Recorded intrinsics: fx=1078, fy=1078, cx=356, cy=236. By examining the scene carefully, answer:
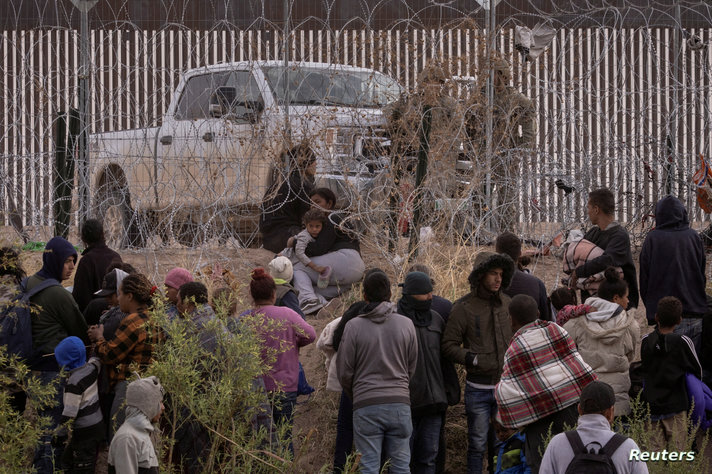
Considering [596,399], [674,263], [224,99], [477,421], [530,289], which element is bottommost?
[477,421]

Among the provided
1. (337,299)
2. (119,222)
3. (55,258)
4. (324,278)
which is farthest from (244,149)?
(55,258)

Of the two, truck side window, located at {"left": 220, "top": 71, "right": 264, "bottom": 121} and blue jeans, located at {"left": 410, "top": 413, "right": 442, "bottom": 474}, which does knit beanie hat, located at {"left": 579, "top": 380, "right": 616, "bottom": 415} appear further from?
truck side window, located at {"left": 220, "top": 71, "right": 264, "bottom": 121}

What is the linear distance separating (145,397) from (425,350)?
184 centimetres

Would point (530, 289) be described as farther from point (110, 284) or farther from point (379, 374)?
point (110, 284)

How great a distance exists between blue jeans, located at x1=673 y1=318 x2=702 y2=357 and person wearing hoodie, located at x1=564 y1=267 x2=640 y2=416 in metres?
0.46

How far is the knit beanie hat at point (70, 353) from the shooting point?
5867 millimetres

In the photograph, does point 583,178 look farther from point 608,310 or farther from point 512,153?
point 608,310

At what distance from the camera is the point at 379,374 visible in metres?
5.91

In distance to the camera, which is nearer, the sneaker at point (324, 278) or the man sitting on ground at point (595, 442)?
the man sitting on ground at point (595, 442)

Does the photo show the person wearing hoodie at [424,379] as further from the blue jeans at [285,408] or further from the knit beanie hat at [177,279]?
the knit beanie hat at [177,279]

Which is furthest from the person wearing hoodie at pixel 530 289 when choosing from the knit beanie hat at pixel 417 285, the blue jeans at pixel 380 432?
the blue jeans at pixel 380 432

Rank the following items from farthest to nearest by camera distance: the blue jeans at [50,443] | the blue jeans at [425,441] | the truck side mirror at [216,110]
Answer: the truck side mirror at [216,110] → the blue jeans at [425,441] → the blue jeans at [50,443]

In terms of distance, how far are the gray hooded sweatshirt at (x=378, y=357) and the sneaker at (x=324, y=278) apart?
7.56 ft

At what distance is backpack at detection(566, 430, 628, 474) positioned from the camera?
450 cm
